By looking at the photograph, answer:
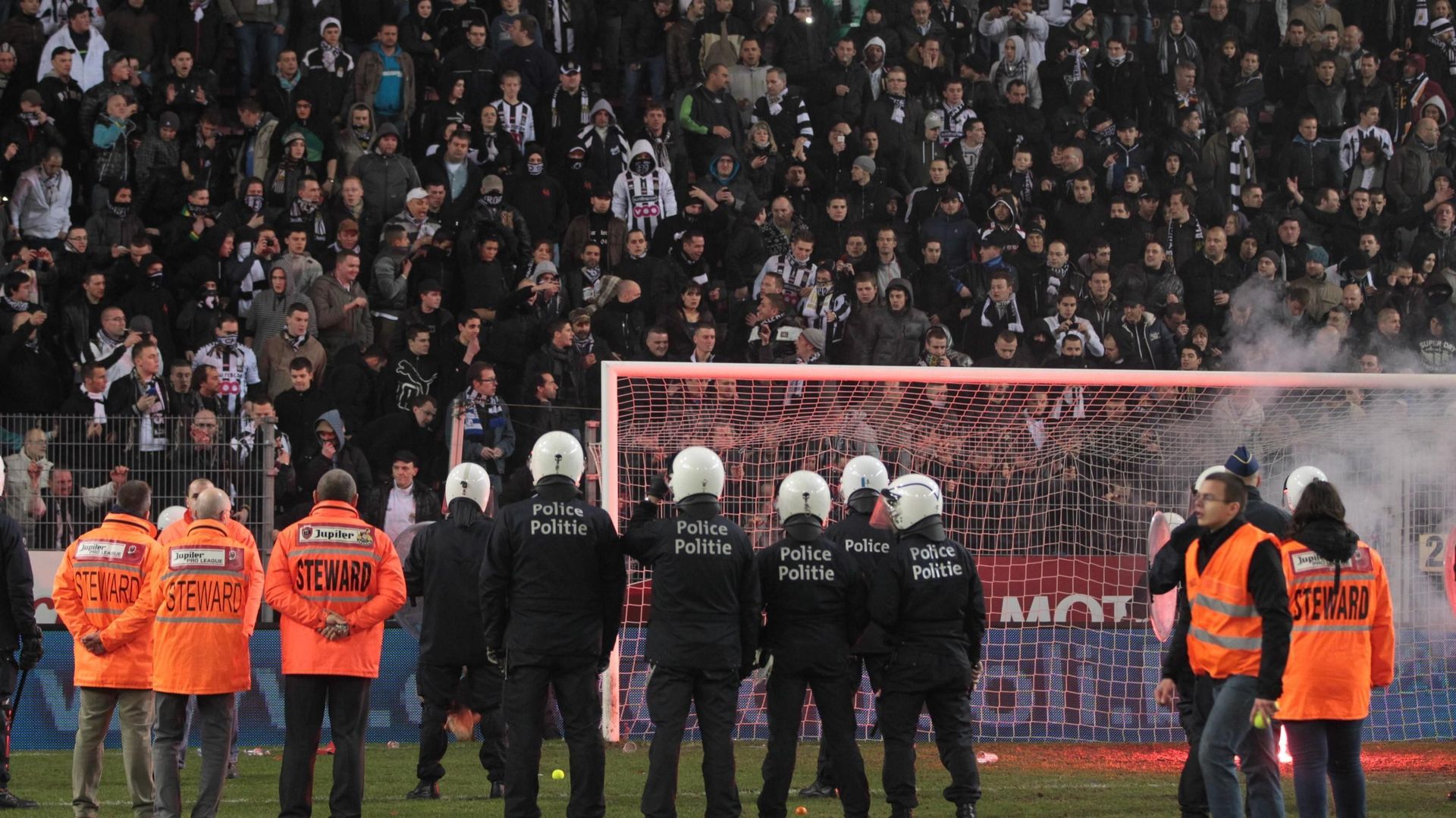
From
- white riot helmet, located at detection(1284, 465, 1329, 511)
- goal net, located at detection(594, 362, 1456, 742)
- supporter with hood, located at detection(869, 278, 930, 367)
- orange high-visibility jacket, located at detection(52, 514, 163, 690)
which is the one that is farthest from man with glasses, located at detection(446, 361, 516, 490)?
white riot helmet, located at detection(1284, 465, 1329, 511)

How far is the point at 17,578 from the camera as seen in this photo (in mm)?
9797

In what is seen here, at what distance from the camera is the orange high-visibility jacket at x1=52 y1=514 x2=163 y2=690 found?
9320 mm

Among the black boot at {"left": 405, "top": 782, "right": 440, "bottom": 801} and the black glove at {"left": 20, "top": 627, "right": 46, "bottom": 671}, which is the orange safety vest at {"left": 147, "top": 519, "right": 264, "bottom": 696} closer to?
the black glove at {"left": 20, "top": 627, "right": 46, "bottom": 671}

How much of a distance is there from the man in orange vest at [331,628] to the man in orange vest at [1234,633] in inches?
158

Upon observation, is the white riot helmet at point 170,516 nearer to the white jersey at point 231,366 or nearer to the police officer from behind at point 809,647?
the white jersey at point 231,366

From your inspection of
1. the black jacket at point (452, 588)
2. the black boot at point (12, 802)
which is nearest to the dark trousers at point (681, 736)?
the black jacket at point (452, 588)

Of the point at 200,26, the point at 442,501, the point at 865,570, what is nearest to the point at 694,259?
the point at 442,501

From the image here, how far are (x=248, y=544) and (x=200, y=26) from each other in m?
10.7

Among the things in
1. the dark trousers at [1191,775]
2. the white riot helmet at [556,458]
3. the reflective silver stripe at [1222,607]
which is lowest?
the dark trousers at [1191,775]

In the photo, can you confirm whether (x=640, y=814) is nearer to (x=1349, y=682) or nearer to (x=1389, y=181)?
(x=1349, y=682)

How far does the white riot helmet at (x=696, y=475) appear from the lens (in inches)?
360

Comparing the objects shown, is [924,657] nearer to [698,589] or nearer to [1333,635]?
[698,589]

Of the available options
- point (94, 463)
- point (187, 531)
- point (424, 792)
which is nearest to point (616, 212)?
point (94, 463)

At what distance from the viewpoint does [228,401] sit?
14.9 meters
